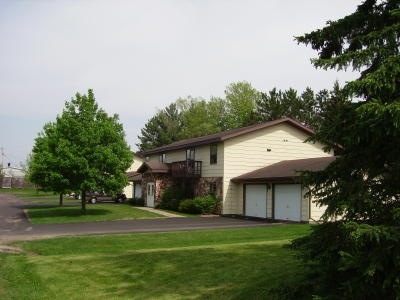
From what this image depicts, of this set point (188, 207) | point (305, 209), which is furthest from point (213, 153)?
point (305, 209)

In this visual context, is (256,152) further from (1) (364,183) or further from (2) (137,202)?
(1) (364,183)

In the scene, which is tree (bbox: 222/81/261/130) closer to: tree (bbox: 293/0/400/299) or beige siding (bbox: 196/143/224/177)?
beige siding (bbox: 196/143/224/177)

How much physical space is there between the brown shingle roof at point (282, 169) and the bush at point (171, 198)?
6.20m

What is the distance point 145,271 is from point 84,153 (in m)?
18.5

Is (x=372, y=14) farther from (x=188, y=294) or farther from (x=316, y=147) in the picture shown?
(x=316, y=147)

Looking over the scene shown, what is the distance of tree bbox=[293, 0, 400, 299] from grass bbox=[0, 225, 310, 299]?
2291 millimetres

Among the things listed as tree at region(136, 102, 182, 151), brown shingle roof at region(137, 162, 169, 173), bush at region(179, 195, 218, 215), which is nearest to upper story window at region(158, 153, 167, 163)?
brown shingle roof at region(137, 162, 169, 173)

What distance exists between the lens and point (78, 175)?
28828mm

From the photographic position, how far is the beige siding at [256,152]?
1238 inches

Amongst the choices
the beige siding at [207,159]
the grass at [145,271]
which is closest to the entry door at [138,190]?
the beige siding at [207,159]

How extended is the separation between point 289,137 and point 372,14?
26435 millimetres

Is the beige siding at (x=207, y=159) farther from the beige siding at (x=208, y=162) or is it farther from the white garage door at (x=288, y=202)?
the white garage door at (x=288, y=202)

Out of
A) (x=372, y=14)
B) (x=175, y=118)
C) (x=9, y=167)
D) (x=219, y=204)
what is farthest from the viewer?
(x=9, y=167)

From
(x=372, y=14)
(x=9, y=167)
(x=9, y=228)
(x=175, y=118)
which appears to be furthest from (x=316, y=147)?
(x=9, y=167)
